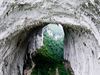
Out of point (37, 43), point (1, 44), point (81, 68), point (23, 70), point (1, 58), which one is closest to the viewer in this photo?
point (1, 44)

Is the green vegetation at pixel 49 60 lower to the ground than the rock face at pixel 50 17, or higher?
lower

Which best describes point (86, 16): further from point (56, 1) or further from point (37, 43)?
point (37, 43)

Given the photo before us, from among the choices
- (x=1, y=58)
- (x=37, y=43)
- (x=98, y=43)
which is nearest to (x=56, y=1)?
(x=98, y=43)

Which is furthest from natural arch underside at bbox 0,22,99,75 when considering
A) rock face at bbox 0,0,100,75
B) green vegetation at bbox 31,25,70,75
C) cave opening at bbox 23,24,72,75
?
green vegetation at bbox 31,25,70,75

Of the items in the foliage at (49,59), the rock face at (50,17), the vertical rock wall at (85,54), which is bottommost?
the foliage at (49,59)

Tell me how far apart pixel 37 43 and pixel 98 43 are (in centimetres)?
850

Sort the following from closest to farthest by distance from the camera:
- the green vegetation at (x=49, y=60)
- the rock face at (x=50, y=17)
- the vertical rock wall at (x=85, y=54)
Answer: the rock face at (x=50, y=17), the vertical rock wall at (x=85, y=54), the green vegetation at (x=49, y=60)

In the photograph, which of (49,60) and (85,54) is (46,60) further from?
(85,54)

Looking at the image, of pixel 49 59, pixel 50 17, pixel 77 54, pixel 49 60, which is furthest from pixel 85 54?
pixel 49 59

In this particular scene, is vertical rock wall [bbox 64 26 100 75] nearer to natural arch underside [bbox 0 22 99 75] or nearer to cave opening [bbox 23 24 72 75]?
natural arch underside [bbox 0 22 99 75]

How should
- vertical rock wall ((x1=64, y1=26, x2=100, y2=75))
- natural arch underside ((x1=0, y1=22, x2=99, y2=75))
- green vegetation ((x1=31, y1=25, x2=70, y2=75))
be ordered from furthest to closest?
green vegetation ((x1=31, y1=25, x2=70, y2=75)) → natural arch underside ((x1=0, y1=22, x2=99, y2=75)) → vertical rock wall ((x1=64, y1=26, x2=100, y2=75))

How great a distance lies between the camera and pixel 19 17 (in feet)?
23.2

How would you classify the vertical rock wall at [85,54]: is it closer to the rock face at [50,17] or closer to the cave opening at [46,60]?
the rock face at [50,17]

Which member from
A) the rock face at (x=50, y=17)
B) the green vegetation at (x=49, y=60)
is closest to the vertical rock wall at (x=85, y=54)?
the rock face at (x=50, y=17)
